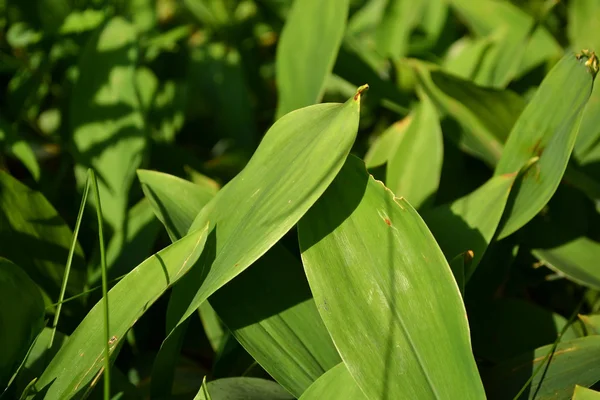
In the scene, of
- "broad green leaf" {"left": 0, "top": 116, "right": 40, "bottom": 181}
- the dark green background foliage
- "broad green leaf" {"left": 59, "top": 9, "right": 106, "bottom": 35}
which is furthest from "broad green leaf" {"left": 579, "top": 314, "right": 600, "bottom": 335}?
"broad green leaf" {"left": 59, "top": 9, "right": 106, "bottom": 35}

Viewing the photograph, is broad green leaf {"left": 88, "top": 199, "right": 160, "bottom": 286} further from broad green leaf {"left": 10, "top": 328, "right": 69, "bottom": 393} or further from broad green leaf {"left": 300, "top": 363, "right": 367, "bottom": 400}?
broad green leaf {"left": 300, "top": 363, "right": 367, "bottom": 400}

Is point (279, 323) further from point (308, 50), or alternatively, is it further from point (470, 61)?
point (470, 61)

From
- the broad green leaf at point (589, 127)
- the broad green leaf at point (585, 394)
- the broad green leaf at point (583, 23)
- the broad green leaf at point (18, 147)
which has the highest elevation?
the broad green leaf at point (583, 23)

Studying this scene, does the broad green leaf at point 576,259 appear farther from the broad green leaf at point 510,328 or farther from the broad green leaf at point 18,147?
the broad green leaf at point 18,147

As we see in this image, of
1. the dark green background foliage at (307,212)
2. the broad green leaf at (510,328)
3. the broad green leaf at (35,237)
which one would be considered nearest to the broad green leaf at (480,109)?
the dark green background foliage at (307,212)

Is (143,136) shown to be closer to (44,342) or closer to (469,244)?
(44,342)

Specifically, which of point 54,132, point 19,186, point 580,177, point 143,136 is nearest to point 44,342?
point 19,186
